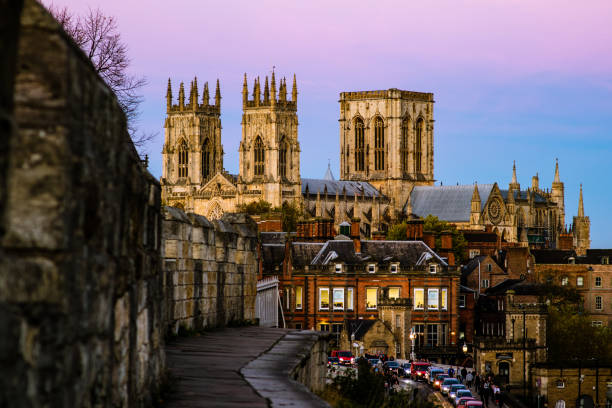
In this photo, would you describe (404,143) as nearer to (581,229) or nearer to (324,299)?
(581,229)

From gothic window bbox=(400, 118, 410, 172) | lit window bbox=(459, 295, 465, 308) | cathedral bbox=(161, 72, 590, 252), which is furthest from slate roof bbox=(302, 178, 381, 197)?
lit window bbox=(459, 295, 465, 308)

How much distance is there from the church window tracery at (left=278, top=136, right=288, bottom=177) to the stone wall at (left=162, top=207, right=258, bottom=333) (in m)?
138

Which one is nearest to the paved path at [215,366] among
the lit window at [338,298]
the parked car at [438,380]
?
the parked car at [438,380]

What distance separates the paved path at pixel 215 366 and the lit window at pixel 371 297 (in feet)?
195

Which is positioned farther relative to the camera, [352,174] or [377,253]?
[352,174]

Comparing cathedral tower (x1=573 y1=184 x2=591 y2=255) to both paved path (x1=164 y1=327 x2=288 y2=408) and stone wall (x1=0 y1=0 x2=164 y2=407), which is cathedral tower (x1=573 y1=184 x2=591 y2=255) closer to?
paved path (x1=164 y1=327 x2=288 y2=408)

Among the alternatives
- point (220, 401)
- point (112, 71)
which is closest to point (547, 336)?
point (112, 71)

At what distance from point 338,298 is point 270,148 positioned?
82.8 meters

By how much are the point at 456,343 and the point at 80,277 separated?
260 feet

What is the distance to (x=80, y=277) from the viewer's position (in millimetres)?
6508

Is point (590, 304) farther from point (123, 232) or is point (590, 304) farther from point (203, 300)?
point (123, 232)

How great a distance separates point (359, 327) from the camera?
75500 millimetres

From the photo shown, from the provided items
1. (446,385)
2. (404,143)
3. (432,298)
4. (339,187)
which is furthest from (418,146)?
(446,385)

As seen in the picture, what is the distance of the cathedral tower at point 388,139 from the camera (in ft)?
592
